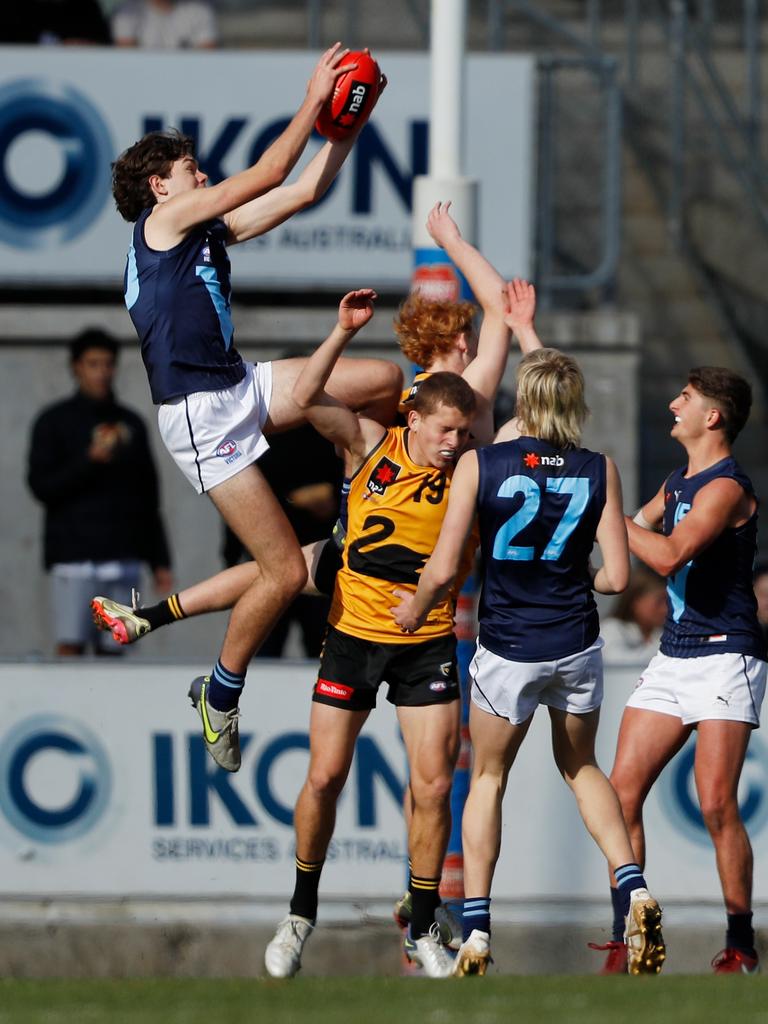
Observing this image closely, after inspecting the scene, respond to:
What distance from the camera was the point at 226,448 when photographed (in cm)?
663

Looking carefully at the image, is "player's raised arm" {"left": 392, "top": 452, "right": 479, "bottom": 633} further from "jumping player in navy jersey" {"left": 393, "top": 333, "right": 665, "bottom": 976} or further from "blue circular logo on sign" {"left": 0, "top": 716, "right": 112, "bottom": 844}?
"blue circular logo on sign" {"left": 0, "top": 716, "right": 112, "bottom": 844}

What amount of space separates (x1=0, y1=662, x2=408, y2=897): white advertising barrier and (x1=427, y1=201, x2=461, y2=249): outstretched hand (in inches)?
87.3

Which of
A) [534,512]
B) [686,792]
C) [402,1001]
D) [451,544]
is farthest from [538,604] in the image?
[686,792]

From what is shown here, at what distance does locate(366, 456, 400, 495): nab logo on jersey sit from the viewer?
6754 millimetres

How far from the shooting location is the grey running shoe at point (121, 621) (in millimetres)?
6977

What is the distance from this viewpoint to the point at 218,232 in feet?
21.6

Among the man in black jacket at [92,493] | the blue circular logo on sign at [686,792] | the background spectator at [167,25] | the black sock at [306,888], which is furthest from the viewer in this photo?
the background spectator at [167,25]

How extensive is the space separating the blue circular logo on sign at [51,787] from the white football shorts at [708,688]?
2643 millimetres

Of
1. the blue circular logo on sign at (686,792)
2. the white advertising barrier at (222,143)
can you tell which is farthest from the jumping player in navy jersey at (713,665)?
the white advertising barrier at (222,143)

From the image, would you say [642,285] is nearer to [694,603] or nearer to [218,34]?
[218,34]

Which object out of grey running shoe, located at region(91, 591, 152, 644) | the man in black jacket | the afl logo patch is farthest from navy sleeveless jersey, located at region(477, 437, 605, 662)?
the man in black jacket

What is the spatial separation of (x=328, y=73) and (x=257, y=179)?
463 mm

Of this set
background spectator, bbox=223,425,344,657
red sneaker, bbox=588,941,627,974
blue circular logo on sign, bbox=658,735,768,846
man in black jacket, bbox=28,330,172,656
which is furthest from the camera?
man in black jacket, bbox=28,330,172,656

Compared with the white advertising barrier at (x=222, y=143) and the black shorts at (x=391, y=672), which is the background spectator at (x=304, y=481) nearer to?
the black shorts at (x=391, y=672)
